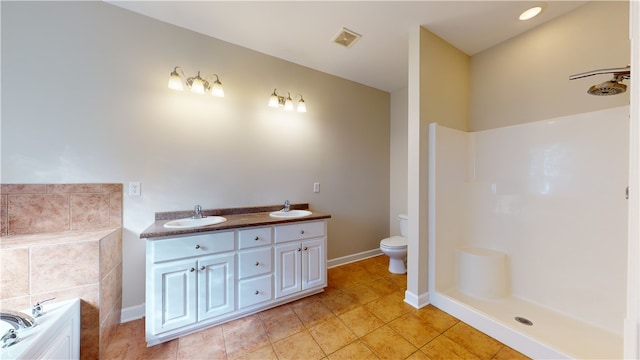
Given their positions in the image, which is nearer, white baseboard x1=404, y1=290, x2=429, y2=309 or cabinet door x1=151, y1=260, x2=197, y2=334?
cabinet door x1=151, y1=260, x2=197, y2=334

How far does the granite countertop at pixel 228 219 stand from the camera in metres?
1.66

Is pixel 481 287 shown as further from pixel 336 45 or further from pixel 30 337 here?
pixel 30 337

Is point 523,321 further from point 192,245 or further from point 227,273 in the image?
point 192,245

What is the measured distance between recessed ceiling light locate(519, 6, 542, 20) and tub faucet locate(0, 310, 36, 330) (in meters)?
3.94

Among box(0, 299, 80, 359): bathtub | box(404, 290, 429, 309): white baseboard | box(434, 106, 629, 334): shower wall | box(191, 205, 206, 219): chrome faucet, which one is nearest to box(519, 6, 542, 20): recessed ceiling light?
box(434, 106, 629, 334): shower wall

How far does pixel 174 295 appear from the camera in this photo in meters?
1.67

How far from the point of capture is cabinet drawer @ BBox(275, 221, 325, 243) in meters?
2.09

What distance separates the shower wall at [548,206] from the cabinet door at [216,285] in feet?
6.08

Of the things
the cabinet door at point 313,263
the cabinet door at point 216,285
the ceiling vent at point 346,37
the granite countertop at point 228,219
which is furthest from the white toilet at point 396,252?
the ceiling vent at point 346,37

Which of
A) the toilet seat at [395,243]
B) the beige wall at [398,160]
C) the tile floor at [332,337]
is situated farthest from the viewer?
the beige wall at [398,160]

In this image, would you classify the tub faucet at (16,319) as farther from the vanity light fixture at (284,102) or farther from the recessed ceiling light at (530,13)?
the recessed ceiling light at (530,13)

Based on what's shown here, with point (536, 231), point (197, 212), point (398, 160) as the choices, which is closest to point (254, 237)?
point (197, 212)

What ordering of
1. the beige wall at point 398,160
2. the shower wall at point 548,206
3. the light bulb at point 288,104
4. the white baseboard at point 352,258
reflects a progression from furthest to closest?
the beige wall at point 398,160, the white baseboard at point 352,258, the light bulb at point 288,104, the shower wall at point 548,206

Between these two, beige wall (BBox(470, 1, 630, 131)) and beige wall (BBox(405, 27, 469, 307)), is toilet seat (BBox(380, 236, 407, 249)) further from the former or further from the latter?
beige wall (BBox(470, 1, 630, 131))
